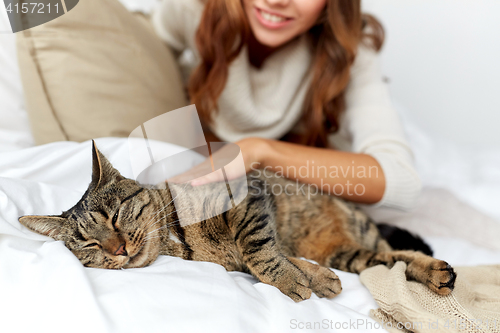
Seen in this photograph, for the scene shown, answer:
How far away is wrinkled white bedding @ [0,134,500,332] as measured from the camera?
0.40 metres

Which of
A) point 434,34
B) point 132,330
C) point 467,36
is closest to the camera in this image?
point 132,330

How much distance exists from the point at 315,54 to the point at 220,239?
0.78 meters

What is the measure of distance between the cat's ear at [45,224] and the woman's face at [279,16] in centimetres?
74

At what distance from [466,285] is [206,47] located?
907 mm

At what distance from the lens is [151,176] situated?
1.69 feet

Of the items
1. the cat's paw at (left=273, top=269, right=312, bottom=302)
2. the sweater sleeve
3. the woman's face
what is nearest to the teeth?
the woman's face

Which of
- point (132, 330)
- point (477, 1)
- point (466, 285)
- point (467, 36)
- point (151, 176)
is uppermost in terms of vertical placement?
point (477, 1)

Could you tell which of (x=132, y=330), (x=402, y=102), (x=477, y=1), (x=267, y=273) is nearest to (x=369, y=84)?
(x=477, y=1)

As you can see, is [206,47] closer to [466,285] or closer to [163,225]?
[163,225]

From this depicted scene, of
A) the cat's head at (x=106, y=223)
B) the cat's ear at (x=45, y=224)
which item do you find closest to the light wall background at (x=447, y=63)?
the cat's head at (x=106, y=223)

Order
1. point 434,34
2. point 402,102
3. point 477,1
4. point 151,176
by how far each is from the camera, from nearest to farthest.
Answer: point 151,176
point 477,1
point 434,34
point 402,102

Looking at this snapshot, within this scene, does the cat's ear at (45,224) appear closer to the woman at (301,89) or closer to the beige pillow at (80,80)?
the beige pillow at (80,80)

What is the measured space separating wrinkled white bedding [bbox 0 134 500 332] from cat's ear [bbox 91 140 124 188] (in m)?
0.02

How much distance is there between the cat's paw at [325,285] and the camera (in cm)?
60
